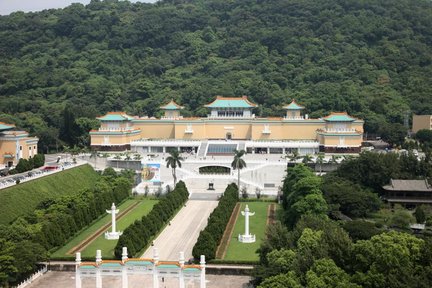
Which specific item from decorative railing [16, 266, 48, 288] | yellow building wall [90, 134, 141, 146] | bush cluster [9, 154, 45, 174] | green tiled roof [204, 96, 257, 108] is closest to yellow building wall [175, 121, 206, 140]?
green tiled roof [204, 96, 257, 108]

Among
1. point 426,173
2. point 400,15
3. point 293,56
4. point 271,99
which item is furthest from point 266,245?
point 400,15

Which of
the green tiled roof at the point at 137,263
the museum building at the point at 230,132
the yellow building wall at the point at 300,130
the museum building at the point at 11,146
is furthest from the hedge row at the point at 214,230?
the yellow building wall at the point at 300,130

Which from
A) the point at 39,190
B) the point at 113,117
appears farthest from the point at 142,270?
the point at 113,117

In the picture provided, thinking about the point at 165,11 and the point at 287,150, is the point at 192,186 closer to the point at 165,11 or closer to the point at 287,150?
the point at 287,150

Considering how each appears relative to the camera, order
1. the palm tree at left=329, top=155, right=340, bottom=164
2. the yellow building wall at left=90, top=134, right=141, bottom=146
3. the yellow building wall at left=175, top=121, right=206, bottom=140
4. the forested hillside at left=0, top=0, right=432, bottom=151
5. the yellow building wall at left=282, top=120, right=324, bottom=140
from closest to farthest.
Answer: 1. the palm tree at left=329, top=155, right=340, bottom=164
2. the yellow building wall at left=90, top=134, right=141, bottom=146
3. the yellow building wall at left=282, top=120, right=324, bottom=140
4. the yellow building wall at left=175, top=121, right=206, bottom=140
5. the forested hillside at left=0, top=0, right=432, bottom=151

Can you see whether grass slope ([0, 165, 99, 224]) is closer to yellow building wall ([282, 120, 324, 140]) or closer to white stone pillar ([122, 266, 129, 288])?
white stone pillar ([122, 266, 129, 288])
